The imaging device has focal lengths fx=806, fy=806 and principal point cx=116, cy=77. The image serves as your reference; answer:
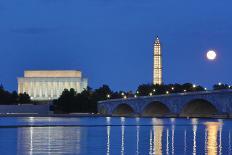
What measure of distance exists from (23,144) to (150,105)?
133 m

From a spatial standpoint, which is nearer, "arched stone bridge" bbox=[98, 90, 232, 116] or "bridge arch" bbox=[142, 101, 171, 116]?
"arched stone bridge" bbox=[98, 90, 232, 116]

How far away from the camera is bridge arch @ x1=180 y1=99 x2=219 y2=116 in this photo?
514 ft

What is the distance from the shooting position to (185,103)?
153625 mm

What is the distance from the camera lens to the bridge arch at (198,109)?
15654 centimetres

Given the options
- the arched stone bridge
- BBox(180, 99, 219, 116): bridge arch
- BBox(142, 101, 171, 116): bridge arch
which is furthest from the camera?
BBox(142, 101, 171, 116): bridge arch

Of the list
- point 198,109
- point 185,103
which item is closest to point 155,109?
point 198,109

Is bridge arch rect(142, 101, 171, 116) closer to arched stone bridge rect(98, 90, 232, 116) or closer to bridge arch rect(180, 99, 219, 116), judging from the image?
arched stone bridge rect(98, 90, 232, 116)

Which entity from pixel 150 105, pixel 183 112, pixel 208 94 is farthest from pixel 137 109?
pixel 208 94

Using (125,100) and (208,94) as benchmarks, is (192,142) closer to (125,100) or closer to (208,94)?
(208,94)

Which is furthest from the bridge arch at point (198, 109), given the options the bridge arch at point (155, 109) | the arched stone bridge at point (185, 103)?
the bridge arch at point (155, 109)

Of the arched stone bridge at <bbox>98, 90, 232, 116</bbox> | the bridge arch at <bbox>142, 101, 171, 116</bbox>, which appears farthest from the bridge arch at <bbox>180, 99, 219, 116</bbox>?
the bridge arch at <bbox>142, 101, 171, 116</bbox>

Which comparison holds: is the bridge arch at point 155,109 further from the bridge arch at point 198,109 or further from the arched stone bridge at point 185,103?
the bridge arch at point 198,109

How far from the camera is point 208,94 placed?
139250 mm

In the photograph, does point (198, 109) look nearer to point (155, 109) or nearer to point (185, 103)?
point (185, 103)
